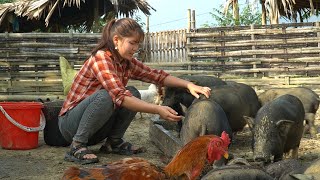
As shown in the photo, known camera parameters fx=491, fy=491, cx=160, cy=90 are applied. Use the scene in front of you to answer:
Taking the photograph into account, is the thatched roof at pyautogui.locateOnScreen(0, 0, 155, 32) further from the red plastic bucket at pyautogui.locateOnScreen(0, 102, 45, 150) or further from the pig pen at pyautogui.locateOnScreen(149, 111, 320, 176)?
the red plastic bucket at pyautogui.locateOnScreen(0, 102, 45, 150)

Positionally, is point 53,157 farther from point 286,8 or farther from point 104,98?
point 286,8

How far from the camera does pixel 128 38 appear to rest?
454cm

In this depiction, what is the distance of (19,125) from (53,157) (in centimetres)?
60

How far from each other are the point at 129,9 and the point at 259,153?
1148 centimetres

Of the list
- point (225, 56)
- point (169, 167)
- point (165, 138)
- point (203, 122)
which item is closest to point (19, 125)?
point (165, 138)

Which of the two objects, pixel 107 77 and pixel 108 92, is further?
pixel 108 92

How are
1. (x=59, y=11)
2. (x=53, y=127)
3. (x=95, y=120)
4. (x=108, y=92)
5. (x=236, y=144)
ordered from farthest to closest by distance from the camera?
(x=59, y=11) < (x=236, y=144) < (x=53, y=127) < (x=95, y=120) < (x=108, y=92)

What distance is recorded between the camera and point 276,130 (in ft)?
16.0

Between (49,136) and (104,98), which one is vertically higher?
(104,98)

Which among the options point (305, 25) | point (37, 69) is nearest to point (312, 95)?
point (305, 25)

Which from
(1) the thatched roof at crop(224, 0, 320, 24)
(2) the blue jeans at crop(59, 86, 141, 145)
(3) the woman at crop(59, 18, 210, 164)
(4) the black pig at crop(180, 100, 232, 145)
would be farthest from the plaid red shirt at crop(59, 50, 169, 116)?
(1) the thatched roof at crop(224, 0, 320, 24)

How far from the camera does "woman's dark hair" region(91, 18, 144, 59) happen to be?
14.9 ft

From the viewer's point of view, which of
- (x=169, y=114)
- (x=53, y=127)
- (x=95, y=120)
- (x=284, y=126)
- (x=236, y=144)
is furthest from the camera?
(x=236, y=144)

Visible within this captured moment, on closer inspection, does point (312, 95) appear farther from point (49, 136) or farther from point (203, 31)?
point (203, 31)
